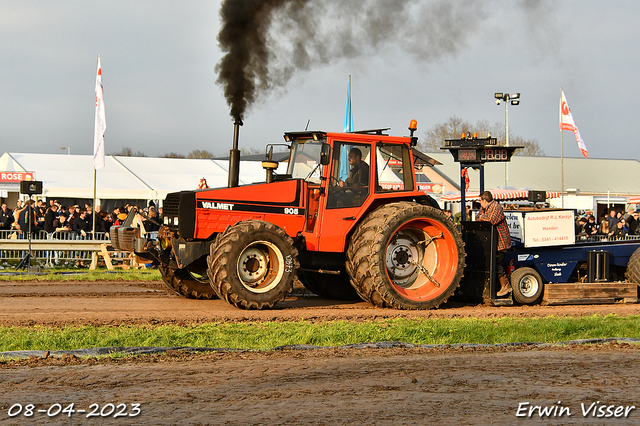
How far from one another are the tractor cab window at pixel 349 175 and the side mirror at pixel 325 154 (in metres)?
0.12

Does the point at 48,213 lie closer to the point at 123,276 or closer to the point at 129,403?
the point at 123,276

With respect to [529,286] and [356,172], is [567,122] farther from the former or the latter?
[356,172]

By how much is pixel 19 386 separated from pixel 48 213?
571 inches

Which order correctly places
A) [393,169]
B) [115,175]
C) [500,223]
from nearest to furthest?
[393,169]
[500,223]
[115,175]

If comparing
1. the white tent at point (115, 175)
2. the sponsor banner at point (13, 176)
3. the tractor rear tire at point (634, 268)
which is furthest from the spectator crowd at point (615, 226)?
the sponsor banner at point (13, 176)

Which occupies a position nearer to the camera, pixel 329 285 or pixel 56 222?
pixel 329 285

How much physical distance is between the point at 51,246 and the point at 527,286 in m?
12.0

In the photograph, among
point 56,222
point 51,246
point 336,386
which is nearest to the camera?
point 336,386

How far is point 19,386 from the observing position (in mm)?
5449

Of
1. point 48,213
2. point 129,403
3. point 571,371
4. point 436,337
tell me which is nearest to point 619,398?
point 571,371

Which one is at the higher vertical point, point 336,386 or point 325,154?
point 325,154

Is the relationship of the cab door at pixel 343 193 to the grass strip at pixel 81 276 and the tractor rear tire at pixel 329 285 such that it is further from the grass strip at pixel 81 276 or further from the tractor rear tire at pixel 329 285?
the grass strip at pixel 81 276

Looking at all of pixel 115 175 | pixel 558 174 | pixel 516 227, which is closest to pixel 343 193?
pixel 516 227

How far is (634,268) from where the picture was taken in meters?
12.4
